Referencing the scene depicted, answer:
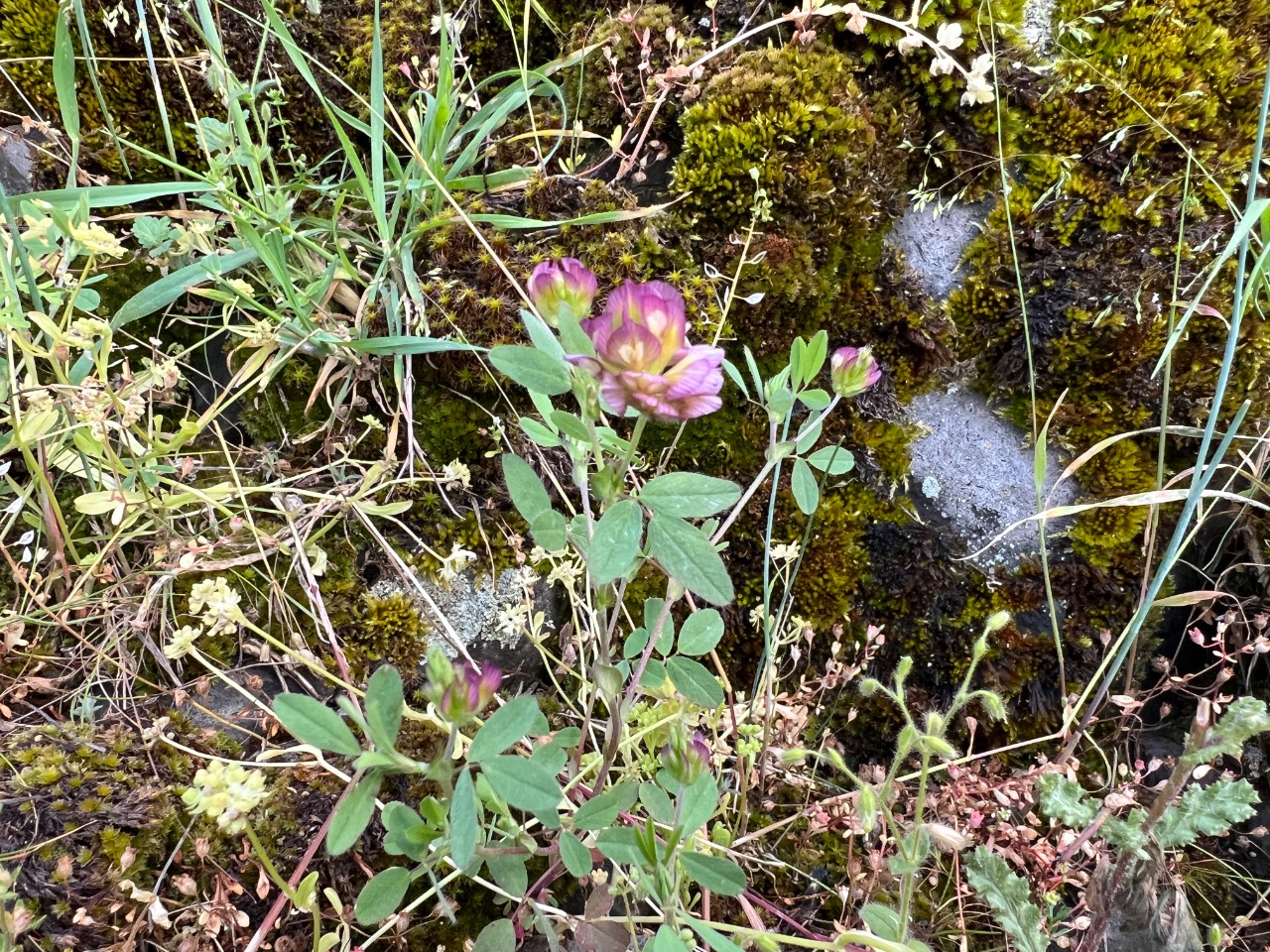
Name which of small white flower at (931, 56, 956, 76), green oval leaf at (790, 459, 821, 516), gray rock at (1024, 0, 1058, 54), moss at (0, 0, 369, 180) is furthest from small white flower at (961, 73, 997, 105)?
moss at (0, 0, 369, 180)

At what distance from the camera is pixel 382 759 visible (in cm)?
70

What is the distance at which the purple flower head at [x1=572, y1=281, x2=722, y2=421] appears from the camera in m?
0.66

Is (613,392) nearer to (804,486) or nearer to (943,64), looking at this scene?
(804,486)

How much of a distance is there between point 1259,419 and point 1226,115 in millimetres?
710

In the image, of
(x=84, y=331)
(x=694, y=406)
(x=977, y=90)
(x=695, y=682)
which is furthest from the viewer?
(x=977, y=90)

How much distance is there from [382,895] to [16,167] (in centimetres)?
181

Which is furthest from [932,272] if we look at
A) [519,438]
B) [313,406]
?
[313,406]

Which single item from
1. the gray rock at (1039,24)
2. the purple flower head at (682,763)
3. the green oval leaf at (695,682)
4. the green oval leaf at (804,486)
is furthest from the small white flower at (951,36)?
the purple flower head at (682,763)

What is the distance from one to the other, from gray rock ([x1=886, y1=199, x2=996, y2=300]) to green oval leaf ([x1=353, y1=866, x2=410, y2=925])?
1619 mm

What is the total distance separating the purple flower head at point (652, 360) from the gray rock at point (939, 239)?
4.03ft

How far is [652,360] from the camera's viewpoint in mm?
696

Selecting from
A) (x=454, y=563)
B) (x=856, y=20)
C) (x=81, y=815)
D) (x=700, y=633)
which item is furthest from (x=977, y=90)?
(x=81, y=815)

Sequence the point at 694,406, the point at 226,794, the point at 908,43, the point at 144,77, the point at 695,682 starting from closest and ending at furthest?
the point at 694,406 < the point at 226,794 < the point at 695,682 < the point at 908,43 < the point at 144,77

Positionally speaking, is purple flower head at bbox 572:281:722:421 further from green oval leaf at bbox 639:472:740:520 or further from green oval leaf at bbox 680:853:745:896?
green oval leaf at bbox 680:853:745:896
